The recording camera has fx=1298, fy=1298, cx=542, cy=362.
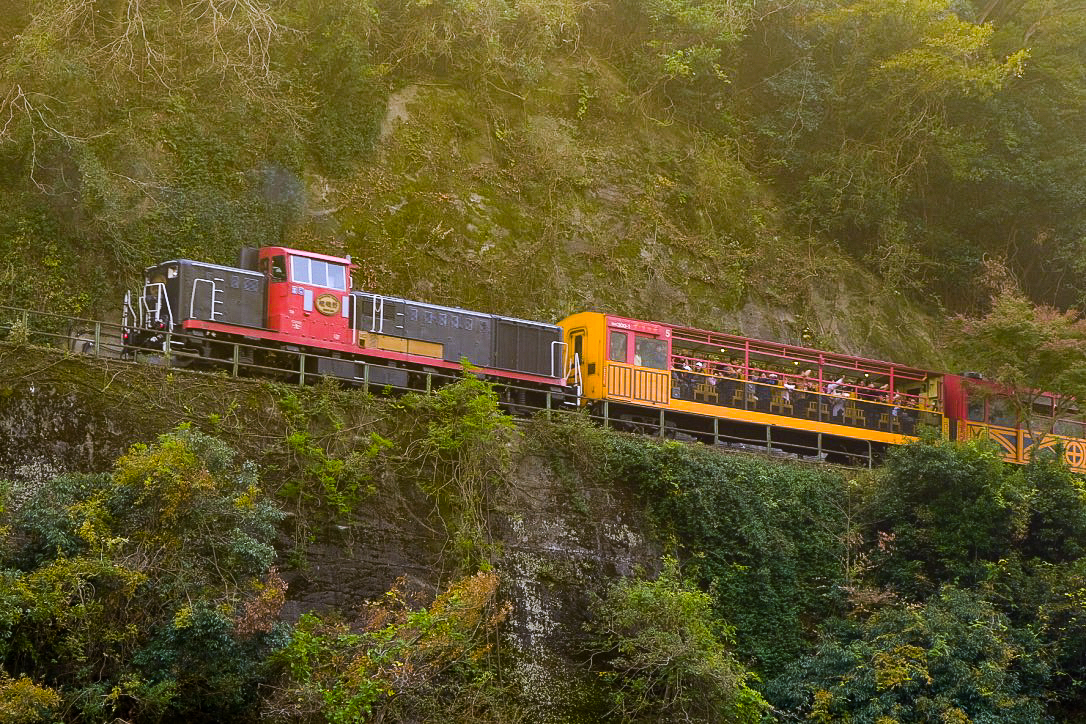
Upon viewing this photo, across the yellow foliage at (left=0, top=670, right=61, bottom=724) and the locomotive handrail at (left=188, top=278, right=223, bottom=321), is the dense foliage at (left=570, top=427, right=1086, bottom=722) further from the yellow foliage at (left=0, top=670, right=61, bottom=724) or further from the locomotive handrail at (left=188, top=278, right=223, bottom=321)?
the yellow foliage at (left=0, top=670, right=61, bottom=724)

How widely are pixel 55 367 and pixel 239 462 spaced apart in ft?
8.92

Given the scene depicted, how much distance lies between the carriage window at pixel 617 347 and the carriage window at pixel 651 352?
24 cm

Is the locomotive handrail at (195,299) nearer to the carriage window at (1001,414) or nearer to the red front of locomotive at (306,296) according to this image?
the red front of locomotive at (306,296)

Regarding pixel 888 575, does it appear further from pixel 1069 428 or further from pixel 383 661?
pixel 383 661

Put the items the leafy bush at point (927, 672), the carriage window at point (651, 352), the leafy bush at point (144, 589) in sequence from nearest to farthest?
the leafy bush at point (144, 589) < the leafy bush at point (927, 672) < the carriage window at point (651, 352)

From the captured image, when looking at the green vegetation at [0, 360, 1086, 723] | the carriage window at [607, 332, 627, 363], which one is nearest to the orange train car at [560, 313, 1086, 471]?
the carriage window at [607, 332, 627, 363]

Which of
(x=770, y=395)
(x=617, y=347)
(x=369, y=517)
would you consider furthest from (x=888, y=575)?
(x=369, y=517)

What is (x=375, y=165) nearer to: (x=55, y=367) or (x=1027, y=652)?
(x=55, y=367)

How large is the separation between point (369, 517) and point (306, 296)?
4773 millimetres

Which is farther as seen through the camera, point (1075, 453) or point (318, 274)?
point (1075, 453)

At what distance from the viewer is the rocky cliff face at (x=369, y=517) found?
16812 millimetres

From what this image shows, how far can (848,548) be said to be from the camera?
2348 cm

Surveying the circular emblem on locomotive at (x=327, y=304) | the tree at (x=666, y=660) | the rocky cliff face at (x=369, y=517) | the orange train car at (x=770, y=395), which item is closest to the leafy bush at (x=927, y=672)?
the tree at (x=666, y=660)

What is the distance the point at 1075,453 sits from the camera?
28.5m
